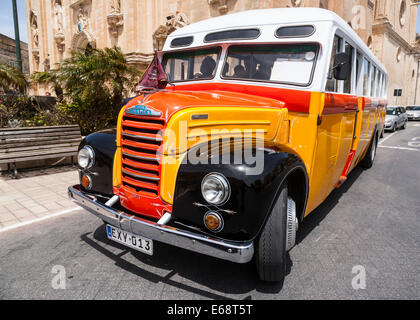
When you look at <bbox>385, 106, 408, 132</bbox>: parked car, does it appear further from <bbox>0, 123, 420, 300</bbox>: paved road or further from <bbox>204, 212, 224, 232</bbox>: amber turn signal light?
<bbox>204, 212, 224, 232</bbox>: amber turn signal light

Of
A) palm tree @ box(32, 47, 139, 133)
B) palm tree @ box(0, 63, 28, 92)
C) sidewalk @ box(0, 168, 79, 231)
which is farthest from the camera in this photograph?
palm tree @ box(0, 63, 28, 92)

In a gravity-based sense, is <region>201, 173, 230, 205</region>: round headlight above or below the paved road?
above

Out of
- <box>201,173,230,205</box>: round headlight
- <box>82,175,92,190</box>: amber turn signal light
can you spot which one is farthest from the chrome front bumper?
<box>82,175,92,190</box>: amber turn signal light

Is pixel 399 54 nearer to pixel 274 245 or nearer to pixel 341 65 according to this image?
pixel 341 65

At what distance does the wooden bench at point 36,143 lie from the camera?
6.22 m

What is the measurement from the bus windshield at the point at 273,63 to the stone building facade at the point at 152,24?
601 cm

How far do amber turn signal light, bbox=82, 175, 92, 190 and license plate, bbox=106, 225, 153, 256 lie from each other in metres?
0.58

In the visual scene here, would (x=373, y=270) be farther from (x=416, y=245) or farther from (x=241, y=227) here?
(x=241, y=227)

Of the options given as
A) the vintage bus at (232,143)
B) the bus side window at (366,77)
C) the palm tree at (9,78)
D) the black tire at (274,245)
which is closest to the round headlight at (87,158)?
the vintage bus at (232,143)

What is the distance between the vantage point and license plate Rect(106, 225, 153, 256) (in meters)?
2.62

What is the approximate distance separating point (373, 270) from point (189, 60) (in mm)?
3283

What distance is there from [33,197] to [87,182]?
270 cm

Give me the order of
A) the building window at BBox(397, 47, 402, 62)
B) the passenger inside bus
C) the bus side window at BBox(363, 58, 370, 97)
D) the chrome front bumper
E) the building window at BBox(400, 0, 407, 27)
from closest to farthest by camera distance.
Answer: the chrome front bumper < the passenger inside bus < the bus side window at BBox(363, 58, 370, 97) < the building window at BBox(397, 47, 402, 62) < the building window at BBox(400, 0, 407, 27)

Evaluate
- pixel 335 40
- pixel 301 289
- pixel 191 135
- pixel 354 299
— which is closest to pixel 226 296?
pixel 301 289
